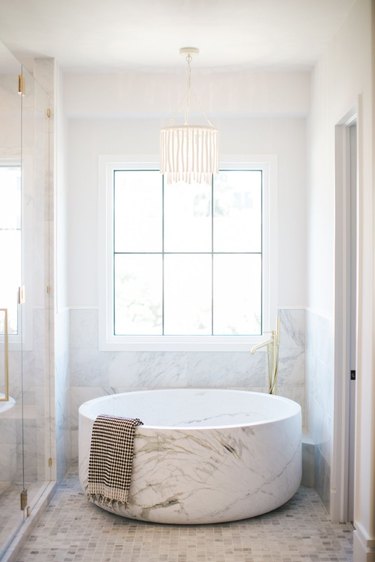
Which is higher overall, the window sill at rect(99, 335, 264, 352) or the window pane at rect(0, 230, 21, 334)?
the window pane at rect(0, 230, 21, 334)

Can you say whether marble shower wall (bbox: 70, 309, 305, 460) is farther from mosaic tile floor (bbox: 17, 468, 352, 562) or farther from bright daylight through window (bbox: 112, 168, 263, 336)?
mosaic tile floor (bbox: 17, 468, 352, 562)

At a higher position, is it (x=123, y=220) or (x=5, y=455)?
(x=123, y=220)

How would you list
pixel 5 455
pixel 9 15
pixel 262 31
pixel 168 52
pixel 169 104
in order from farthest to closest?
pixel 169 104
pixel 168 52
pixel 262 31
pixel 9 15
pixel 5 455

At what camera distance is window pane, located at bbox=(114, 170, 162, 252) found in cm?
561

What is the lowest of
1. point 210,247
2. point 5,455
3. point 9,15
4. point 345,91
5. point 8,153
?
point 5,455

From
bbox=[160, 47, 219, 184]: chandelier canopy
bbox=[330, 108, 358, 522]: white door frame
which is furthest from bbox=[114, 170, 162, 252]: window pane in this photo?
bbox=[330, 108, 358, 522]: white door frame

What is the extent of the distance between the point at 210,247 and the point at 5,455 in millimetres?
2476

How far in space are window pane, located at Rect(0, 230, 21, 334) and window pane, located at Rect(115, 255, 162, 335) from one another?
1.69m

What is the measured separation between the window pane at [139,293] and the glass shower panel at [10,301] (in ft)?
5.51

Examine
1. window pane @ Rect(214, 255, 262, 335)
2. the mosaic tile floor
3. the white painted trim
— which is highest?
window pane @ Rect(214, 255, 262, 335)

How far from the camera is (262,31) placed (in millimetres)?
4336

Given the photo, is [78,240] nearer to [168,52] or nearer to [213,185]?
[213,185]

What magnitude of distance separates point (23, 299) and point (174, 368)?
5.72 feet

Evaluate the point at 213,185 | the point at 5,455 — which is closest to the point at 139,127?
the point at 213,185
